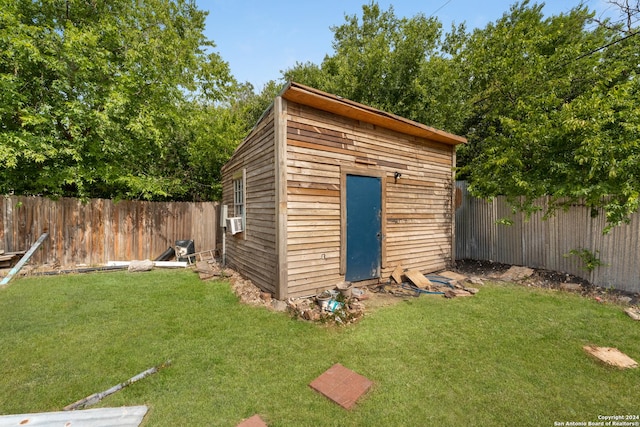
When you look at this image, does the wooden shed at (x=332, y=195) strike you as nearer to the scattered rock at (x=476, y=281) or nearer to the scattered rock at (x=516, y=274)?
the scattered rock at (x=476, y=281)

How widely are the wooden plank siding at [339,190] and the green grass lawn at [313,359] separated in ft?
4.18

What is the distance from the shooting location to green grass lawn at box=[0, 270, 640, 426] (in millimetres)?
2104

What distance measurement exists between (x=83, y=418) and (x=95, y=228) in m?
7.06

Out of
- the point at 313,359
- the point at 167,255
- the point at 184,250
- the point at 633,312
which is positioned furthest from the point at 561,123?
the point at 167,255

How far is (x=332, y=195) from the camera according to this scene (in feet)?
16.0

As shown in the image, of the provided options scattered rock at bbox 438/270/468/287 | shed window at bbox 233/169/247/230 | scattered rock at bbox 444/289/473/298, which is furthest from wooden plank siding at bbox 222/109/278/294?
scattered rock at bbox 438/270/468/287

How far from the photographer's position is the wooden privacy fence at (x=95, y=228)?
6367 millimetres

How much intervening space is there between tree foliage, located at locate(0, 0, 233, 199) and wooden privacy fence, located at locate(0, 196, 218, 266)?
0.53 meters

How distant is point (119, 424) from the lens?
1.91 m

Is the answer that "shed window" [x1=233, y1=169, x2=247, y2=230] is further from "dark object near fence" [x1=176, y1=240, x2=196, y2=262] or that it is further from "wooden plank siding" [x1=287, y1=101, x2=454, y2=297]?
"dark object near fence" [x1=176, y1=240, x2=196, y2=262]

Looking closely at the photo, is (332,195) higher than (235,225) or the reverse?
higher

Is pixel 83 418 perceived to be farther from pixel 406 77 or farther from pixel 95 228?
pixel 406 77

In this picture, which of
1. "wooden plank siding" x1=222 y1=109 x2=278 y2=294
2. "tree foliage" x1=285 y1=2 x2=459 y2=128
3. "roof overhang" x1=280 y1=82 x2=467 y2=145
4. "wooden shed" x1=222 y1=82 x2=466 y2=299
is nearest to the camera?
"roof overhang" x1=280 y1=82 x2=467 y2=145

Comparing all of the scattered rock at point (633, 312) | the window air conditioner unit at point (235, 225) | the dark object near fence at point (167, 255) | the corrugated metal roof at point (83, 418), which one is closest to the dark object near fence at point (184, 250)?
the dark object near fence at point (167, 255)
